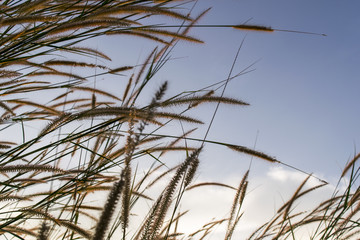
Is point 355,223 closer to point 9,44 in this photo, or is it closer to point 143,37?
point 143,37

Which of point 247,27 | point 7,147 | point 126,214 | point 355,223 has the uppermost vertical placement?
point 247,27

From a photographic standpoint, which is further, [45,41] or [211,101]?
[45,41]

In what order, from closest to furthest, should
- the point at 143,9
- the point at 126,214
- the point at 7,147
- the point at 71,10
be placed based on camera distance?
the point at 126,214, the point at 143,9, the point at 7,147, the point at 71,10

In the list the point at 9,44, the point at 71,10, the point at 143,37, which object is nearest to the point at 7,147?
the point at 9,44

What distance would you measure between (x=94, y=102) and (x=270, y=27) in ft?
3.10

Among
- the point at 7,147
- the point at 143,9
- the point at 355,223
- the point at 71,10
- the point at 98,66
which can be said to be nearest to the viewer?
the point at 143,9

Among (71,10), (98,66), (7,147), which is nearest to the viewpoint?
(7,147)

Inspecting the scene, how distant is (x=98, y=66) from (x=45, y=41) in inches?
11.4

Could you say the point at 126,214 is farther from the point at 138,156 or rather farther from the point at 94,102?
the point at 94,102

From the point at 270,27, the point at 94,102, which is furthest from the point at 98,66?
the point at 270,27

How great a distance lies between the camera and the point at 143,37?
6.00 feet

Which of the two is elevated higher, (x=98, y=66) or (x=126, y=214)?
(x=98, y=66)

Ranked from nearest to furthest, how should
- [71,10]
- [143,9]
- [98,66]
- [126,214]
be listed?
1. [126,214]
2. [143,9]
3. [71,10]
4. [98,66]

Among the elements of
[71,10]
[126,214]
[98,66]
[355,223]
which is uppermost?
[71,10]
